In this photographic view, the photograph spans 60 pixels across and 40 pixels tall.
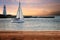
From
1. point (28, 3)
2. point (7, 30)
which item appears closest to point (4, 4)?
point (28, 3)

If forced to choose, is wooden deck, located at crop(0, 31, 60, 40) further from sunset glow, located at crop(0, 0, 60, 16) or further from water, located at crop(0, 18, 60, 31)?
sunset glow, located at crop(0, 0, 60, 16)

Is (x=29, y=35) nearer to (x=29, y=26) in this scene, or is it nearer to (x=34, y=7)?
(x=29, y=26)

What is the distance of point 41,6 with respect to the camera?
5.32 feet

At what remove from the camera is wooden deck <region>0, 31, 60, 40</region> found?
40.3 inches

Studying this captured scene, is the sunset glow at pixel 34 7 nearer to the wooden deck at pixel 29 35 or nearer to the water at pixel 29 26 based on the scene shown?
the water at pixel 29 26

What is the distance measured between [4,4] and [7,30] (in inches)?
25.6

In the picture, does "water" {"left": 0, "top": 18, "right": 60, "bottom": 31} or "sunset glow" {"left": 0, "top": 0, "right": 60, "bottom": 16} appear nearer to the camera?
"water" {"left": 0, "top": 18, "right": 60, "bottom": 31}

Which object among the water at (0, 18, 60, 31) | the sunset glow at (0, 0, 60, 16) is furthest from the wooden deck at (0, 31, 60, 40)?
the sunset glow at (0, 0, 60, 16)

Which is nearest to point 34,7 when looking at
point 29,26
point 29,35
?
point 29,26

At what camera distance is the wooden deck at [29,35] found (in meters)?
1.02

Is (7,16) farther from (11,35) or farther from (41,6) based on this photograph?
(11,35)

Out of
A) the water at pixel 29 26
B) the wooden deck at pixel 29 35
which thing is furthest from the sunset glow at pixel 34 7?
the wooden deck at pixel 29 35

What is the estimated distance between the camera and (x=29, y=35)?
3.38 ft

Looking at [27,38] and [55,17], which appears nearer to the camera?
[27,38]
